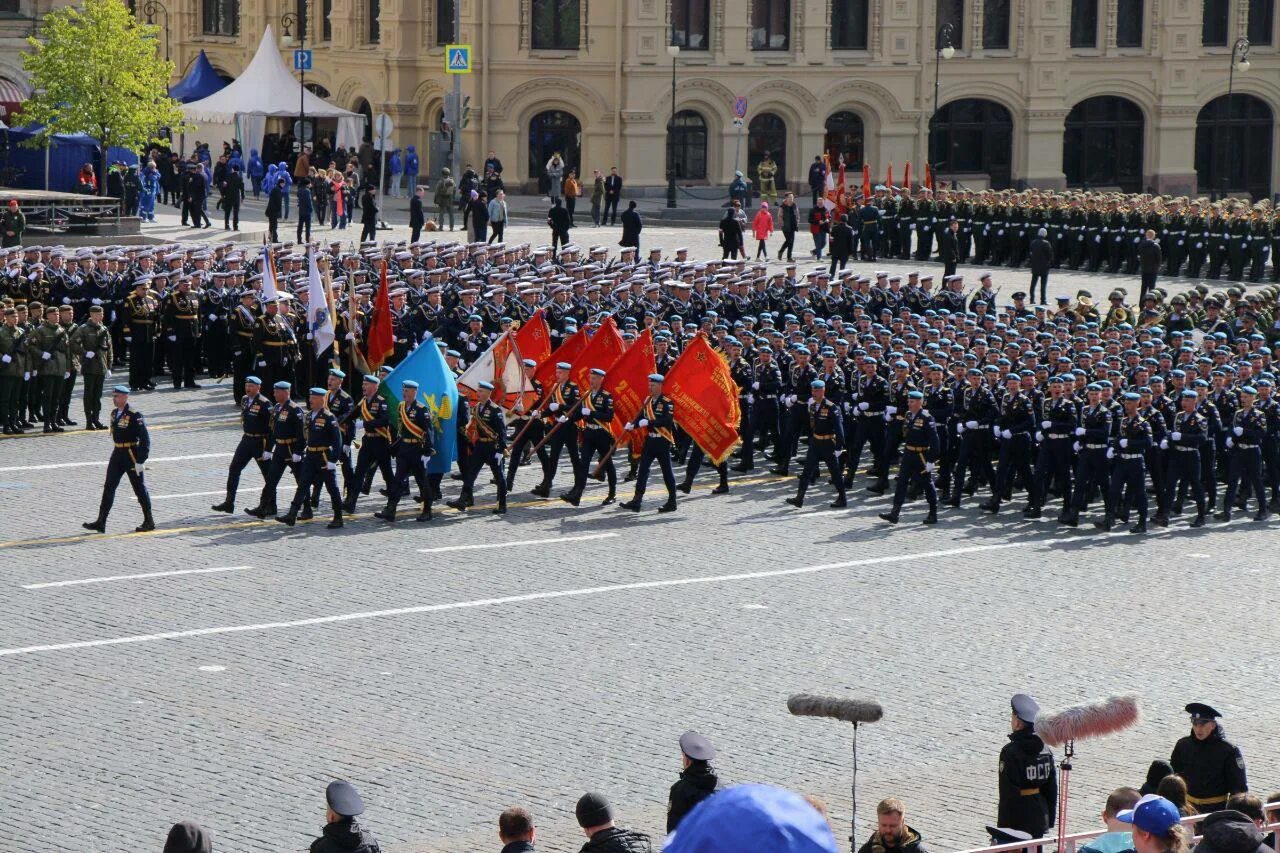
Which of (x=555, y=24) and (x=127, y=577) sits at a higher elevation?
(x=555, y=24)

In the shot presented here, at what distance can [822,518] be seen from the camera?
21.7m

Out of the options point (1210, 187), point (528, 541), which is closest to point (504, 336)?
point (528, 541)

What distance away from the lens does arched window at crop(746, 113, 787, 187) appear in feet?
182

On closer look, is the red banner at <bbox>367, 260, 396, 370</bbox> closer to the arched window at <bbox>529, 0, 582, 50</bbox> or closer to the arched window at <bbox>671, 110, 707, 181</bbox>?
the arched window at <bbox>529, 0, 582, 50</bbox>

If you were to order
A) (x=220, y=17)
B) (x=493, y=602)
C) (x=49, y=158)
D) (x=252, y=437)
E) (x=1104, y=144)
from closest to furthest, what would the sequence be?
1. (x=493, y=602)
2. (x=252, y=437)
3. (x=49, y=158)
4. (x=1104, y=144)
5. (x=220, y=17)

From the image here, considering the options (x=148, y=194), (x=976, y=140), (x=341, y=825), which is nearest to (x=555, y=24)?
(x=976, y=140)

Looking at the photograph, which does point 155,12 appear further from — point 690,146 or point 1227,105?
point 1227,105

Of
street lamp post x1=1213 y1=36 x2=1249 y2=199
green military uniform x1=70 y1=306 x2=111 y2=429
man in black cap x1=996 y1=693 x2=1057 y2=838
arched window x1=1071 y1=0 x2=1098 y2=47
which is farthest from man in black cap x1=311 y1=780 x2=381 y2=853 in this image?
arched window x1=1071 y1=0 x2=1098 y2=47

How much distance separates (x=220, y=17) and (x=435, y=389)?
4468 cm

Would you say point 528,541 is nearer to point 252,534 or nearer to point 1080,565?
point 252,534

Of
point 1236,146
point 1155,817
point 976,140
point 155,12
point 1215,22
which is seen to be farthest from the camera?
point 155,12

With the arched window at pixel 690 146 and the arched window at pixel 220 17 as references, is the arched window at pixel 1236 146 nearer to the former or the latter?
the arched window at pixel 690 146

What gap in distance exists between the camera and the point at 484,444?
21.5 m

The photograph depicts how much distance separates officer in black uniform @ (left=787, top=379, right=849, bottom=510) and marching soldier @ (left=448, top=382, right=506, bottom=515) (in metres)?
3.24
